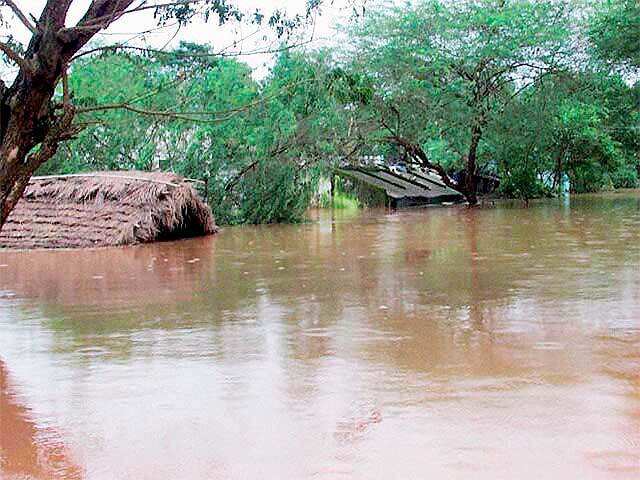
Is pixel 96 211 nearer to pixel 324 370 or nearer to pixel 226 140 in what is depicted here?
pixel 226 140

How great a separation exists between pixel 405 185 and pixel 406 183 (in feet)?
1.07

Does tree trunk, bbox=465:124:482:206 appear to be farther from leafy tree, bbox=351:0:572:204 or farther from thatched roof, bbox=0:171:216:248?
thatched roof, bbox=0:171:216:248

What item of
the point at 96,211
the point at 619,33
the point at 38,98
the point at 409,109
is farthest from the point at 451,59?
the point at 38,98

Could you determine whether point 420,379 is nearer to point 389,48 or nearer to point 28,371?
point 28,371

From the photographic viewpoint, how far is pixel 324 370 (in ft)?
15.8

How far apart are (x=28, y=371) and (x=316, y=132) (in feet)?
42.7

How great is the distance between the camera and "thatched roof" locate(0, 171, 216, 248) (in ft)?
41.9

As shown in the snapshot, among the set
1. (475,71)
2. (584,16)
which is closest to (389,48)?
(475,71)

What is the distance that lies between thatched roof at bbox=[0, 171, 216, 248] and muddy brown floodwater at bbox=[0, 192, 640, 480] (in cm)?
291

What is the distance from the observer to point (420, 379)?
455 cm

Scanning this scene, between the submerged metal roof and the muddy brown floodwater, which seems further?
the submerged metal roof

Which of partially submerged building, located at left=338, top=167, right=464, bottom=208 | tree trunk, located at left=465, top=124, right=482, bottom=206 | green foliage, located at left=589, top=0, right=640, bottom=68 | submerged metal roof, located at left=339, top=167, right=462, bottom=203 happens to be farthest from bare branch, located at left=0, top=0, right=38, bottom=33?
→ green foliage, located at left=589, top=0, right=640, bottom=68

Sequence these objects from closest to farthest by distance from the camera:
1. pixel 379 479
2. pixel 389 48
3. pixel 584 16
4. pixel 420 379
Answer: pixel 379 479
pixel 420 379
pixel 389 48
pixel 584 16

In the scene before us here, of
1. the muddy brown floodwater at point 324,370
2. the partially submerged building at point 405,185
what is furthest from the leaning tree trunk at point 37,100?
the partially submerged building at point 405,185
